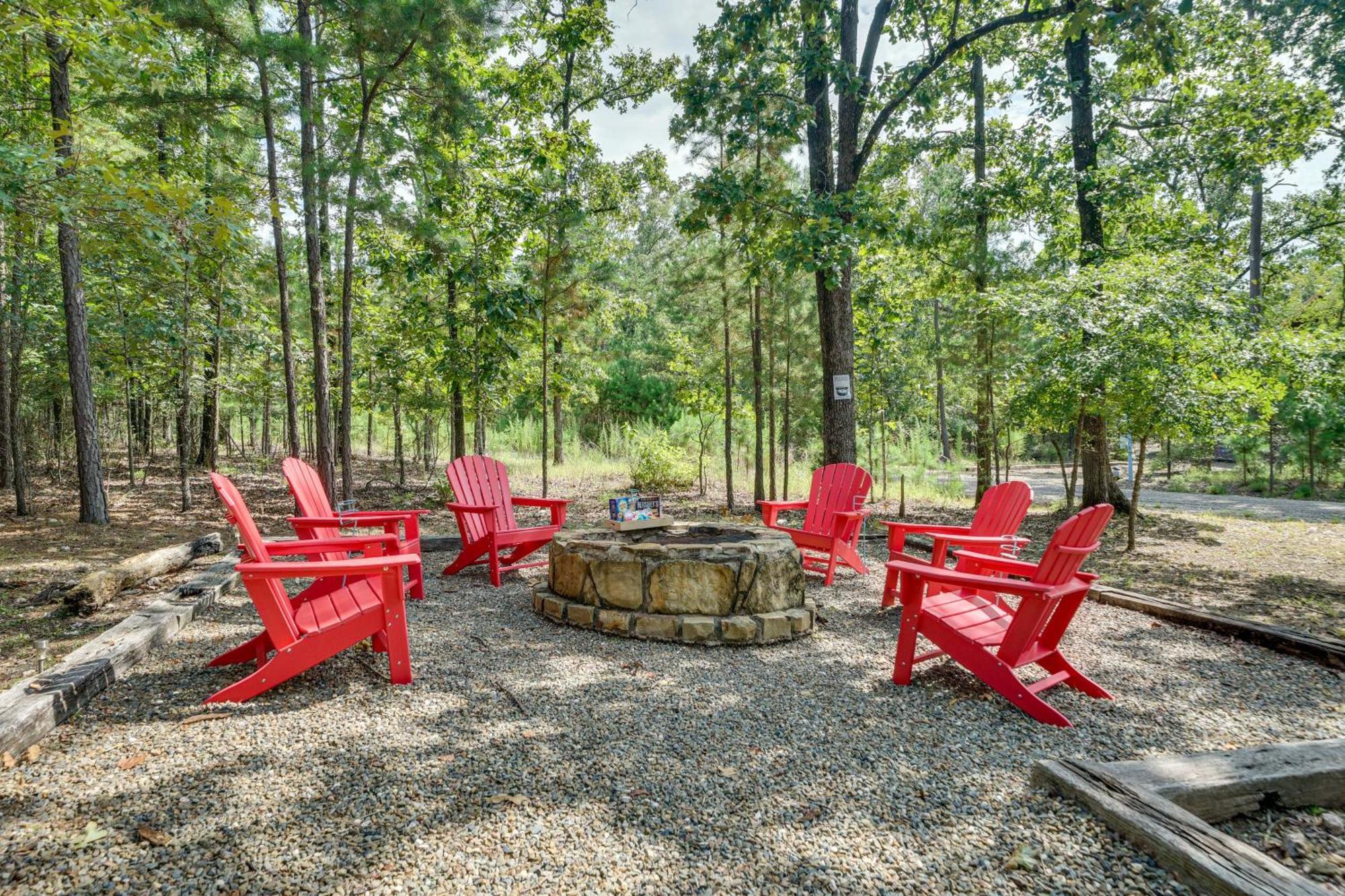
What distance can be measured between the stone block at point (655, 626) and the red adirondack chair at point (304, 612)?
3.83ft

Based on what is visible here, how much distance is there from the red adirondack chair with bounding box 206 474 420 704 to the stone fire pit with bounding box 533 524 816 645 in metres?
1.08

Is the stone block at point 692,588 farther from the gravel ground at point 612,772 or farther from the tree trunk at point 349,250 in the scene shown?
the tree trunk at point 349,250

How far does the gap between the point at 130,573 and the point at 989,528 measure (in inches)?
205

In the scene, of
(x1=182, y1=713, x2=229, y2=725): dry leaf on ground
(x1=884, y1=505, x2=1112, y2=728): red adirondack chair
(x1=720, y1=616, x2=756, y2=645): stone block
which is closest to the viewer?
(x1=182, y1=713, x2=229, y2=725): dry leaf on ground

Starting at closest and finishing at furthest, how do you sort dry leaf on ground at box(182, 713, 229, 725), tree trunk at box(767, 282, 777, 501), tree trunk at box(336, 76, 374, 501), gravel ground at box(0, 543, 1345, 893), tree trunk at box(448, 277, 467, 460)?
gravel ground at box(0, 543, 1345, 893), dry leaf on ground at box(182, 713, 229, 725), tree trunk at box(336, 76, 374, 501), tree trunk at box(448, 277, 467, 460), tree trunk at box(767, 282, 777, 501)

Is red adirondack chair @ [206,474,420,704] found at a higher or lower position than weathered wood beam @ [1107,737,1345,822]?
higher

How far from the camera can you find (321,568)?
235 cm

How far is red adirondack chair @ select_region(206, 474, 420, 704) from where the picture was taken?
2.30 m

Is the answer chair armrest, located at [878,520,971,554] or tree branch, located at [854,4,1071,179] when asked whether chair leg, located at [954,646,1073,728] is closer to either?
chair armrest, located at [878,520,971,554]

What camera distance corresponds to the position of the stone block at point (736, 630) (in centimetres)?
322

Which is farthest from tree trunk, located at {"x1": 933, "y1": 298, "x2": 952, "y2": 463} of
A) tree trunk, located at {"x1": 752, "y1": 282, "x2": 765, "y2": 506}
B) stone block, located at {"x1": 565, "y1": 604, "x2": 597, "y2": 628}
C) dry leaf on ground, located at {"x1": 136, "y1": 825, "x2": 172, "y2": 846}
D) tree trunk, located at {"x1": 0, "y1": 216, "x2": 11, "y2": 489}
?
tree trunk, located at {"x1": 0, "y1": 216, "x2": 11, "y2": 489}

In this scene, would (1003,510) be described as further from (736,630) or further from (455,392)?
(455,392)

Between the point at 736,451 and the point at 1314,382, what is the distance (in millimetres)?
8856

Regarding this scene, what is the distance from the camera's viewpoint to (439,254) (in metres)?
6.00
